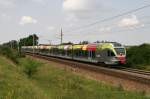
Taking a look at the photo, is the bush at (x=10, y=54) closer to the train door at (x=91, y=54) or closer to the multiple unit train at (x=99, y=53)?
the multiple unit train at (x=99, y=53)

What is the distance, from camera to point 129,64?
155 feet

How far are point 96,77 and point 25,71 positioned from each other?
20.1 feet

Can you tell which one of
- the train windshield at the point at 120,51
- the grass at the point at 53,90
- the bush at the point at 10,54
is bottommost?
the grass at the point at 53,90

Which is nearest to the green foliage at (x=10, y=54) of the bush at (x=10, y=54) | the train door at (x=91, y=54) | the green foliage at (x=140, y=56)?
the bush at (x=10, y=54)

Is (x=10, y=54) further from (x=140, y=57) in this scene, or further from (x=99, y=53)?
(x=140, y=57)

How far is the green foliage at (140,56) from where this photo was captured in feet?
152

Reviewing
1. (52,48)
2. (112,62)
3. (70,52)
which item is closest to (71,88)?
(112,62)

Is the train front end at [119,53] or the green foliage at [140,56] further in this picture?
the green foliage at [140,56]

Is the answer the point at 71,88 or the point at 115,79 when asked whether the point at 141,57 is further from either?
the point at 71,88

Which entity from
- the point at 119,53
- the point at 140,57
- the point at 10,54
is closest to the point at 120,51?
the point at 119,53

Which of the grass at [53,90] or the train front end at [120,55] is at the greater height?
the train front end at [120,55]

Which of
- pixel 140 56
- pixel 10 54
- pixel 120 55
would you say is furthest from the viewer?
pixel 10 54

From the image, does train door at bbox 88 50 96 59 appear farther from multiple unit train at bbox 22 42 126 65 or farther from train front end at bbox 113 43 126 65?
train front end at bbox 113 43 126 65

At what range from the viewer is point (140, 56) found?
47125 millimetres
